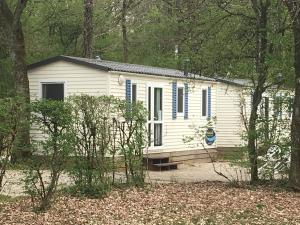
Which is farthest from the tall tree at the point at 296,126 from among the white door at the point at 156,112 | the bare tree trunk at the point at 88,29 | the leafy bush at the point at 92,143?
the bare tree trunk at the point at 88,29

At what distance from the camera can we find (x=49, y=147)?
775 centimetres

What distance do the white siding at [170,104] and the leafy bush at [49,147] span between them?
22.8 feet

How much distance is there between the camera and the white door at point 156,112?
16.5 meters

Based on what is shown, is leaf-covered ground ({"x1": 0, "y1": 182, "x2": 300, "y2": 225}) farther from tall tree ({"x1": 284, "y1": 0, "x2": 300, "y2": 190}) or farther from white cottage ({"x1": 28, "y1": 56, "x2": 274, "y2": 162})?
white cottage ({"x1": 28, "y1": 56, "x2": 274, "y2": 162})

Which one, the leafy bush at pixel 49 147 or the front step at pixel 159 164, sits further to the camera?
the front step at pixel 159 164

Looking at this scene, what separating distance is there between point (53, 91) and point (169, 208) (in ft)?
27.1

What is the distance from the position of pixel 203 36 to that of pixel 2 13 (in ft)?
21.3

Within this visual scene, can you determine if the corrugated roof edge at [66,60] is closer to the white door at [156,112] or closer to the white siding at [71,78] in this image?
the white siding at [71,78]

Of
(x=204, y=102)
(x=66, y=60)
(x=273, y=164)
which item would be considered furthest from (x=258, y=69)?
(x=204, y=102)

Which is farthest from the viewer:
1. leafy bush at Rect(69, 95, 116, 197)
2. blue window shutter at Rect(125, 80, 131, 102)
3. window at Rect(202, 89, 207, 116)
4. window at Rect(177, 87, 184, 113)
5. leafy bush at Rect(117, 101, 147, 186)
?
window at Rect(202, 89, 207, 116)

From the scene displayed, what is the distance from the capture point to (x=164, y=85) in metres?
17.1

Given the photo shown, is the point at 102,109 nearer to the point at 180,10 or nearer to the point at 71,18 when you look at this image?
the point at 180,10

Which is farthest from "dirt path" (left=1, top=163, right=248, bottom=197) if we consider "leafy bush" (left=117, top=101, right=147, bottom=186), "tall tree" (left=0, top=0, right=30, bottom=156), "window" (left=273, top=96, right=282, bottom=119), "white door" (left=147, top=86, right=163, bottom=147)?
"tall tree" (left=0, top=0, right=30, bottom=156)

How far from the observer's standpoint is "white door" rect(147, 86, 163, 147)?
54.2 feet
